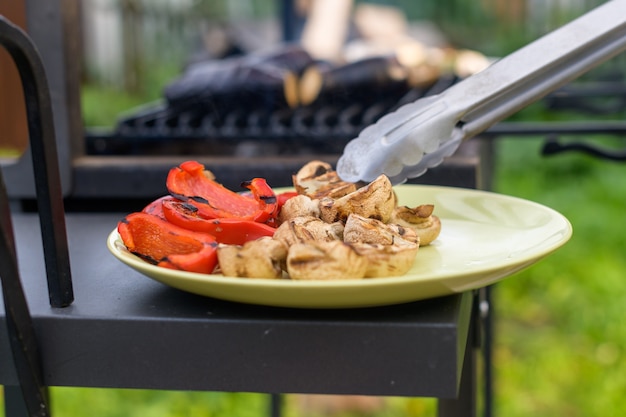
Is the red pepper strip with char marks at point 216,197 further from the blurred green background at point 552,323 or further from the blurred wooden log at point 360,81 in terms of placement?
the blurred green background at point 552,323

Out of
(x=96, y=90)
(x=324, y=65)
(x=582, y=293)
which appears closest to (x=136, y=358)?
(x=324, y=65)

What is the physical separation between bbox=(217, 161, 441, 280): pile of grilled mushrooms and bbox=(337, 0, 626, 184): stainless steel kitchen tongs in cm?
6

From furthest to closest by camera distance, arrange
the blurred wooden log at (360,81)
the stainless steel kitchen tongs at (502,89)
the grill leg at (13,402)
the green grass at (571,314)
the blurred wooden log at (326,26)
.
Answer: the blurred wooden log at (326,26), the green grass at (571,314), the blurred wooden log at (360,81), the grill leg at (13,402), the stainless steel kitchen tongs at (502,89)

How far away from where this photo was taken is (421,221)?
0.78 meters

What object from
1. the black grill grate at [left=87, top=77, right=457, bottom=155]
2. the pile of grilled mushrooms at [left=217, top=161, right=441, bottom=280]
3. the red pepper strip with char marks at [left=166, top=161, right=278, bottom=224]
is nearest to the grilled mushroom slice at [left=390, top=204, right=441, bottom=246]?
the pile of grilled mushrooms at [left=217, top=161, right=441, bottom=280]

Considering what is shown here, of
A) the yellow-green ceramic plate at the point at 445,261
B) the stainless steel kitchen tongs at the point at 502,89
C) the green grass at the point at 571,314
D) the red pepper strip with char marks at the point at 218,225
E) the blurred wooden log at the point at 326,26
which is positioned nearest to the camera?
the yellow-green ceramic plate at the point at 445,261

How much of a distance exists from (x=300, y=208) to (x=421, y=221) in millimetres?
125

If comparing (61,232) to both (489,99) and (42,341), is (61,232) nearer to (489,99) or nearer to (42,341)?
(42,341)

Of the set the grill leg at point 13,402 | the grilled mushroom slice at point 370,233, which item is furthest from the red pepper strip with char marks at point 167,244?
the grill leg at point 13,402

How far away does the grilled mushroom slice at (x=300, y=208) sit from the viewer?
29.3 inches

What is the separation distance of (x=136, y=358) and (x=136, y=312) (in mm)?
39

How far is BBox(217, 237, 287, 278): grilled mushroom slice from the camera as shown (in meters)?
0.62

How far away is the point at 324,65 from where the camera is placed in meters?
1.72

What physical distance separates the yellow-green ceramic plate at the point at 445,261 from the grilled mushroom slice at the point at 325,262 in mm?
16
